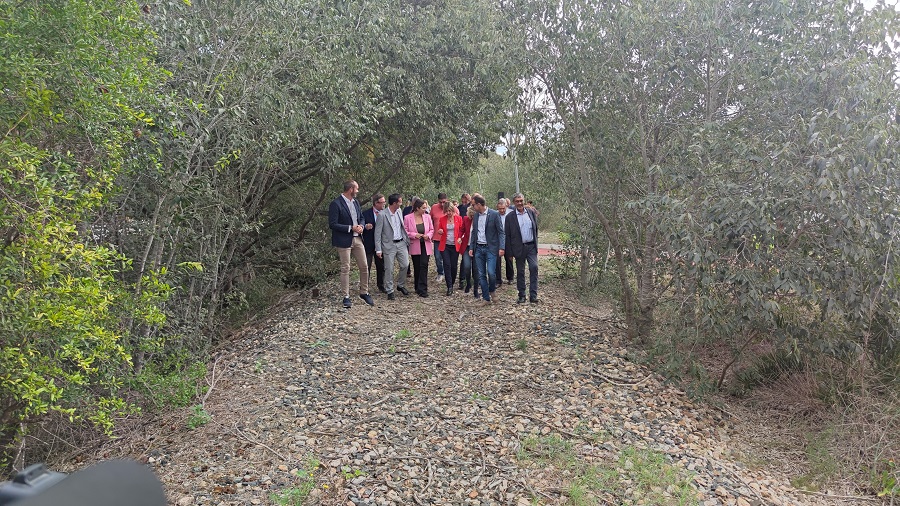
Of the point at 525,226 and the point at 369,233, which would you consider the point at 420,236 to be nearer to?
the point at 369,233

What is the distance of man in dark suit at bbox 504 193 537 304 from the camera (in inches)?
337

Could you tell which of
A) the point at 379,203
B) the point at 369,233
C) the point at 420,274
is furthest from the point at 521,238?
the point at 369,233

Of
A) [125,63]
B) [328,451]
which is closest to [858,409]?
[328,451]

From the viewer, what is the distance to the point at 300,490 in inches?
159

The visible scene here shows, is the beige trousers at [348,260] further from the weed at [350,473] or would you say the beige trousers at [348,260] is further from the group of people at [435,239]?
the weed at [350,473]

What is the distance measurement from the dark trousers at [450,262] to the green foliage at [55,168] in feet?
20.9

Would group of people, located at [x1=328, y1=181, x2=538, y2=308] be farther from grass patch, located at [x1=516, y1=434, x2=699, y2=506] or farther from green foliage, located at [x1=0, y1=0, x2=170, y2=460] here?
green foliage, located at [x1=0, y1=0, x2=170, y2=460]

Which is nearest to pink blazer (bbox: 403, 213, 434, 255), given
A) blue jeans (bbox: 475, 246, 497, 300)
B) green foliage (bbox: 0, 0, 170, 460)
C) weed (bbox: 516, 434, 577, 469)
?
blue jeans (bbox: 475, 246, 497, 300)

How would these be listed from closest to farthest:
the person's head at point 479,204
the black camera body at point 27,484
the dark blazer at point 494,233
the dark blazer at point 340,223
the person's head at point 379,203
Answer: the black camera body at point 27,484
the dark blazer at point 340,223
the dark blazer at point 494,233
the person's head at point 479,204
the person's head at point 379,203

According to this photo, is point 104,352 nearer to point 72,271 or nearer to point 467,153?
point 72,271

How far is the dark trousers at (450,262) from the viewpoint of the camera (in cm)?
996

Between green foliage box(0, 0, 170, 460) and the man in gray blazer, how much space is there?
5.28 meters

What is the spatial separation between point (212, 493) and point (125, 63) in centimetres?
309

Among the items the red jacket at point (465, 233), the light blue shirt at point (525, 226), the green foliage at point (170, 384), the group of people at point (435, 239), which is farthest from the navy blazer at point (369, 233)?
the green foliage at point (170, 384)
